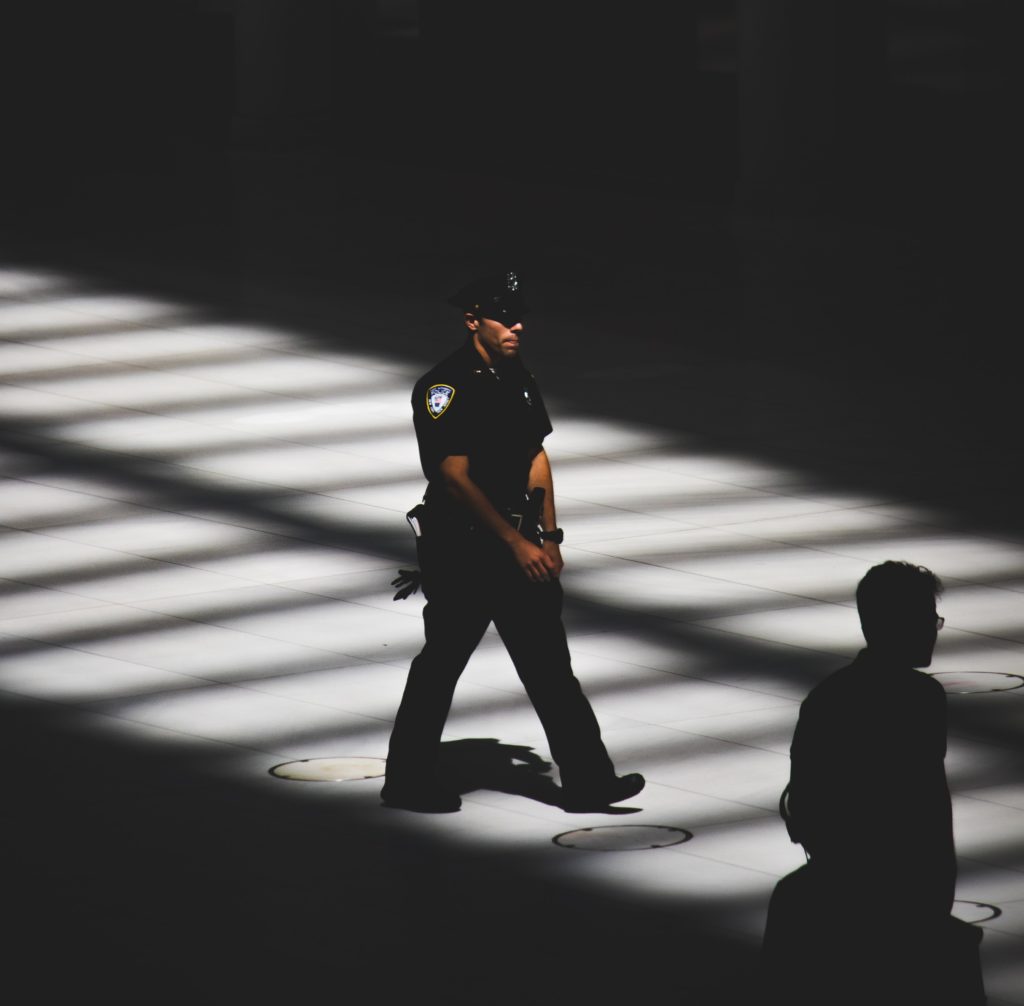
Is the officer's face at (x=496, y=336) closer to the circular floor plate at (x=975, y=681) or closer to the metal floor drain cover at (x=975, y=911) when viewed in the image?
the metal floor drain cover at (x=975, y=911)

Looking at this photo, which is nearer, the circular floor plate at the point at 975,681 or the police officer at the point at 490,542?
the police officer at the point at 490,542

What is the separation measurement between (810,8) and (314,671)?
13.0m

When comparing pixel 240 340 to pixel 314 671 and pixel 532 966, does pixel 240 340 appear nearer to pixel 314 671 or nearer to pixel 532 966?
pixel 314 671

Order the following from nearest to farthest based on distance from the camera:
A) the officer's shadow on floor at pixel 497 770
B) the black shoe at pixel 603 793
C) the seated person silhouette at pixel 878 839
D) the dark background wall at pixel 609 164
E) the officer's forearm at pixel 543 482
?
the seated person silhouette at pixel 878 839, the officer's forearm at pixel 543 482, the black shoe at pixel 603 793, the officer's shadow on floor at pixel 497 770, the dark background wall at pixel 609 164

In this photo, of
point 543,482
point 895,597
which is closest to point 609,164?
point 543,482

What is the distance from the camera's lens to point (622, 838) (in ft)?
26.3

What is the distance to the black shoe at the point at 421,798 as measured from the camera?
8188 mm

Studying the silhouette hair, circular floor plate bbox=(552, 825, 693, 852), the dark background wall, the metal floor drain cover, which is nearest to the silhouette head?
the silhouette hair

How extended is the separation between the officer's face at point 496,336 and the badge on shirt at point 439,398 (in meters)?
0.21

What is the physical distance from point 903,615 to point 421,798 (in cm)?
331

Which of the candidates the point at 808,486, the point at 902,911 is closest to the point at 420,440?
the point at 902,911

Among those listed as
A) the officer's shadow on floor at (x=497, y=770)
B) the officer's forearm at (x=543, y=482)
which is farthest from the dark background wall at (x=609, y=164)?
the officer's forearm at (x=543, y=482)

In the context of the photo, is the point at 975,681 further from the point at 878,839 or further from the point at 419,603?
the point at 878,839

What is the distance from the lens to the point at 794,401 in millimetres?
14891
